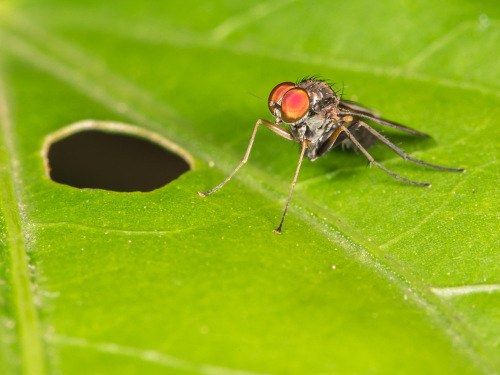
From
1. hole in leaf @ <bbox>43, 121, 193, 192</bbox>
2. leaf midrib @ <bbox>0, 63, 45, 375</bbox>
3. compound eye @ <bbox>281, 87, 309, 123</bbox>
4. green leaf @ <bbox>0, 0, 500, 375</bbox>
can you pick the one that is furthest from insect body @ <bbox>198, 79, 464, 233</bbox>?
leaf midrib @ <bbox>0, 63, 45, 375</bbox>

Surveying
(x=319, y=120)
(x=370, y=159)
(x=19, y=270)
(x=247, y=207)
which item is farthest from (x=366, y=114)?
(x=19, y=270)

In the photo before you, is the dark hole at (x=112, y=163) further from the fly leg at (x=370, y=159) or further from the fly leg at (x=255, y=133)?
the fly leg at (x=370, y=159)

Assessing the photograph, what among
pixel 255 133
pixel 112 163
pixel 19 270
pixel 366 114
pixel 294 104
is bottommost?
pixel 19 270

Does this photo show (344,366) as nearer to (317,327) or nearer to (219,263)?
(317,327)

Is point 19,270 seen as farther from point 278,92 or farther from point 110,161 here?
point 278,92

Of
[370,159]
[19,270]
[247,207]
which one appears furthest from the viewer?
[370,159]

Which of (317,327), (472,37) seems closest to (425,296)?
(317,327)

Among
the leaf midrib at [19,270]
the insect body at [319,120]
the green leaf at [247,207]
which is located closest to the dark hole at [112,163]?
the green leaf at [247,207]

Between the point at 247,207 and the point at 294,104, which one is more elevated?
the point at 294,104
